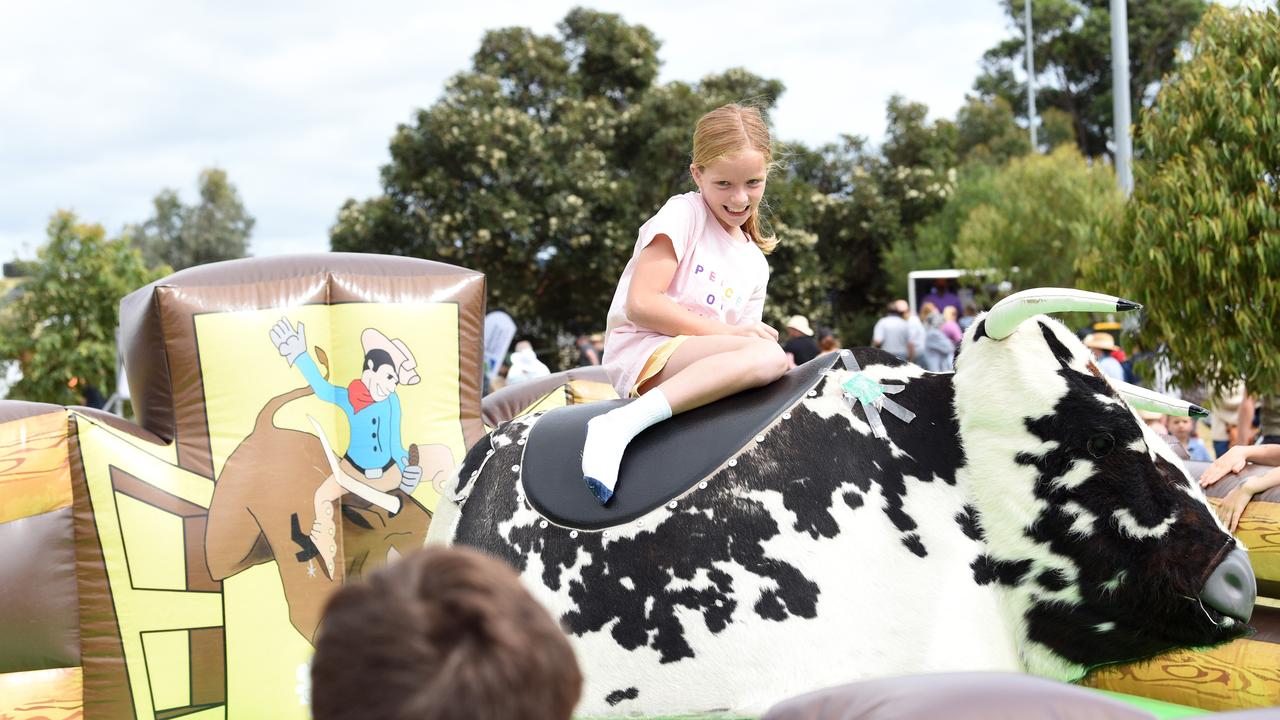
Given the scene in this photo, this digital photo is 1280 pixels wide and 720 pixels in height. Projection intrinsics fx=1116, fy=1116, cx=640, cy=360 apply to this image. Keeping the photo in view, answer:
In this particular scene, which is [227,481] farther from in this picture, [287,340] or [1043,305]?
[1043,305]

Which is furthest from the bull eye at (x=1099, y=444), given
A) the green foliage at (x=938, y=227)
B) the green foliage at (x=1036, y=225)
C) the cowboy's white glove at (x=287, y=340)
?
the green foliage at (x=938, y=227)

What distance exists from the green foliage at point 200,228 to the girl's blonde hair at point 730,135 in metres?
41.6

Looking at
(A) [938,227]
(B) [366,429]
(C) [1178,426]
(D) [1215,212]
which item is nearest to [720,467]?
(B) [366,429]

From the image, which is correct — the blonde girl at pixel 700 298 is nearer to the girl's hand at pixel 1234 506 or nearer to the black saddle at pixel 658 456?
the black saddle at pixel 658 456

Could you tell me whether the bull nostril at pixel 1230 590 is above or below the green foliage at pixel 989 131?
below

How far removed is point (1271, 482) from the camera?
2596 millimetres

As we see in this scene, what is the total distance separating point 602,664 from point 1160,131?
5132 millimetres

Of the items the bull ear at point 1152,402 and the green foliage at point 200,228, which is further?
the green foliage at point 200,228

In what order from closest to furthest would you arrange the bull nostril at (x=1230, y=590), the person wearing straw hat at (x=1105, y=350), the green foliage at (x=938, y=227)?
the bull nostril at (x=1230, y=590), the person wearing straw hat at (x=1105, y=350), the green foliage at (x=938, y=227)

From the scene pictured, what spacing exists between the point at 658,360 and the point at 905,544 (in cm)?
70

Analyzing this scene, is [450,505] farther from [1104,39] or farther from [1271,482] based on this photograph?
[1104,39]

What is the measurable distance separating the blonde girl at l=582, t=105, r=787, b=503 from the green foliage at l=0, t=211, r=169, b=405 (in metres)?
13.8

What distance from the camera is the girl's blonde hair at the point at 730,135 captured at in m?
2.48

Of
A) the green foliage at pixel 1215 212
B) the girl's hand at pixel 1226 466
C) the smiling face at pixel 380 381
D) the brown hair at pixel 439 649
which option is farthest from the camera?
the green foliage at pixel 1215 212
